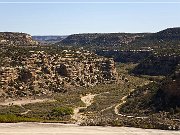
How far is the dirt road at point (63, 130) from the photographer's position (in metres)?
29.8

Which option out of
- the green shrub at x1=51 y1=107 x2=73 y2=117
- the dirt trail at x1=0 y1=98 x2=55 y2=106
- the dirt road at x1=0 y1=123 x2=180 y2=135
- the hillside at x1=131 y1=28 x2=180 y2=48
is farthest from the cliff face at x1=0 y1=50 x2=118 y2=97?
the hillside at x1=131 y1=28 x2=180 y2=48

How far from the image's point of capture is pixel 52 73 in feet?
239

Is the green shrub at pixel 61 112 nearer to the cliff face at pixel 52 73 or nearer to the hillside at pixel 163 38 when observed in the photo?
the cliff face at pixel 52 73

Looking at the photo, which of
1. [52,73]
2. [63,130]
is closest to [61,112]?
[63,130]

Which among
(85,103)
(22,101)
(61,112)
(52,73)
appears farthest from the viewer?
(52,73)

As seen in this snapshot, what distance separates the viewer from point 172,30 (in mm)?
165875

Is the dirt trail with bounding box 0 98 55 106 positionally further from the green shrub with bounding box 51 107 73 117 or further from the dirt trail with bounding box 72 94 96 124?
the green shrub with bounding box 51 107 73 117

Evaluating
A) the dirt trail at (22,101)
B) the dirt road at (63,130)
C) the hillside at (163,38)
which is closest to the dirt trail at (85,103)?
the dirt trail at (22,101)

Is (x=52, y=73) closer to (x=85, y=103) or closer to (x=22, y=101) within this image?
(x=22, y=101)

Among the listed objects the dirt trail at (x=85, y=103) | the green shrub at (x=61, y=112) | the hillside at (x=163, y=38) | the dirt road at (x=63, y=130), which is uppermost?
the hillside at (x=163, y=38)

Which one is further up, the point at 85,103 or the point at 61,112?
the point at 61,112

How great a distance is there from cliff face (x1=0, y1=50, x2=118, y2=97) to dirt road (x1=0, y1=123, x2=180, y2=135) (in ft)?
99.7

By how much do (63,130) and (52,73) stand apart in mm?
42598

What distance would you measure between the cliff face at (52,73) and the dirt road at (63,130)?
3039 centimetres
